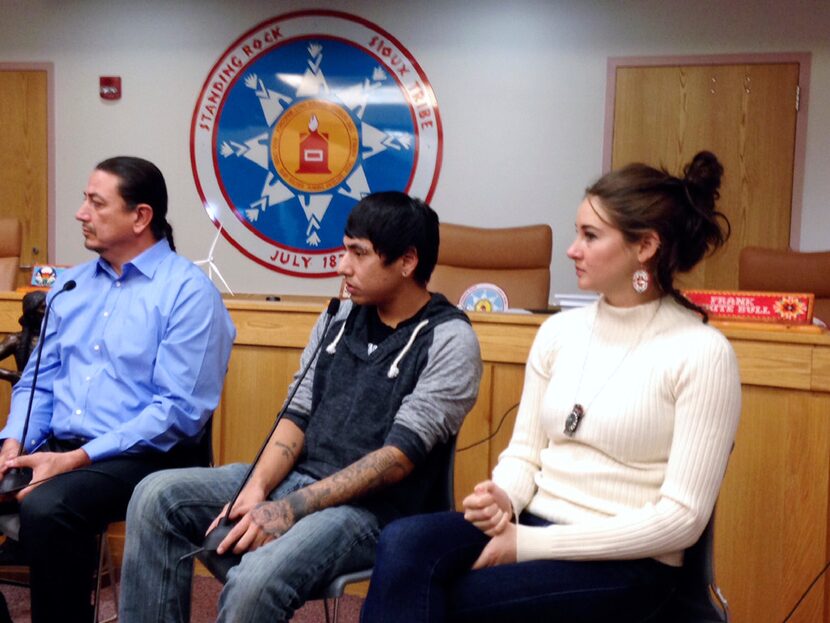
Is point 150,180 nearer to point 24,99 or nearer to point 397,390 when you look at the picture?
point 397,390

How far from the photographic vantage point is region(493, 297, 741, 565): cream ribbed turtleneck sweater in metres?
1.32

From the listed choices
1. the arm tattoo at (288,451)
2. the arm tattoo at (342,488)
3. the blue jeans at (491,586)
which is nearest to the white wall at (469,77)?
the arm tattoo at (288,451)

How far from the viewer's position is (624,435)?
54.6 inches

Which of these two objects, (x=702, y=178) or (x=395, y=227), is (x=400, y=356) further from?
(x=702, y=178)

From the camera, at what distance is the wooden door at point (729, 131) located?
4.49 metres

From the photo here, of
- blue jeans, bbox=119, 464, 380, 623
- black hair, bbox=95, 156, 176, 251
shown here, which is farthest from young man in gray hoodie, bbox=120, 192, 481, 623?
black hair, bbox=95, 156, 176, 251

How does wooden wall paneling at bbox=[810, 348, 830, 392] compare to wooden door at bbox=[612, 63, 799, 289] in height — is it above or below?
below

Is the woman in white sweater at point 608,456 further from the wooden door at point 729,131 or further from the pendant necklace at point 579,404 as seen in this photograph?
the wooden door at point 729,131

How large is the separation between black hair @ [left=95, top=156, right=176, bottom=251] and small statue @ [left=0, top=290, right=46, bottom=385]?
34 cm

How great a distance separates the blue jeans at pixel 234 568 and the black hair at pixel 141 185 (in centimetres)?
69

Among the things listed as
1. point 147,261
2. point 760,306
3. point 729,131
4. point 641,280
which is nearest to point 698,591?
point 641,280

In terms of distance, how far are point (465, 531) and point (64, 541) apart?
0.87 metres

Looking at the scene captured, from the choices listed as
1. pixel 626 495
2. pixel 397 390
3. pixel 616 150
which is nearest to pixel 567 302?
pixel 397 390

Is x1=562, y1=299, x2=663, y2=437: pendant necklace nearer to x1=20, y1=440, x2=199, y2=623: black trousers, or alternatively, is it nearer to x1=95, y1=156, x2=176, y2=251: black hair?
x1=20, y1=440, x2=199, y2=623: black trousers
